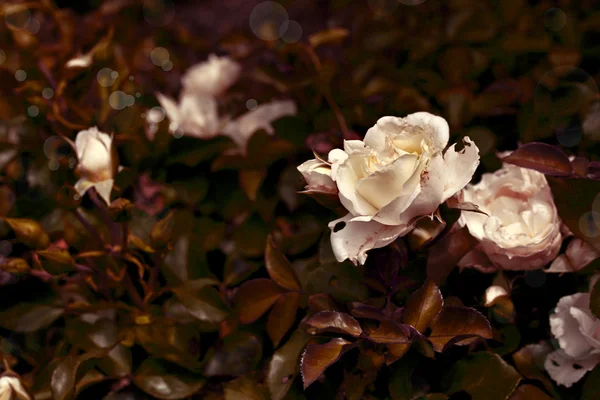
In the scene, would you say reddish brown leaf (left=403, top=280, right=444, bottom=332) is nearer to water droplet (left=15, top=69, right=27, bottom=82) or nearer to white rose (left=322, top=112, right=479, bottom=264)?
white rose (left=322, top=112, right=479, bottom=264)

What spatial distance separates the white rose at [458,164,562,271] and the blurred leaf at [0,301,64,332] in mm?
465

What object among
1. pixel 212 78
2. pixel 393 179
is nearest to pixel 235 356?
pixel 393 179

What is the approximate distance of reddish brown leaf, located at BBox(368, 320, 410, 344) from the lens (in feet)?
1.70

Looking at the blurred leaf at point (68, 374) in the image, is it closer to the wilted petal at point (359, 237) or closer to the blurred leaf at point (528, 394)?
the wilted petal at point (359, 237)

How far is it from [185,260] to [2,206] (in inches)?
11.1

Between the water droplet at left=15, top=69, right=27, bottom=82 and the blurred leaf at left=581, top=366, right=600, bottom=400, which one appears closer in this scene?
the blurred leaf at left=581, top=366, right=600, bottom=400

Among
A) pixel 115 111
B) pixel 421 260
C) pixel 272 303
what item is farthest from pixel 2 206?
pixel 421 260

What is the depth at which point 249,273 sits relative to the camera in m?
0.70

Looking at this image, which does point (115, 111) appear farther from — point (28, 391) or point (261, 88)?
point (28, 391)

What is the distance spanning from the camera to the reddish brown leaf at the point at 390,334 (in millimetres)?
519

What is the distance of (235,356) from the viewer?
65 centimetres

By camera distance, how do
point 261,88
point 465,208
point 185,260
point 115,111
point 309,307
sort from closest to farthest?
1. point 465,208
2. point 309,307
3. point 185,260
4. point 115,111
5. point 261,88

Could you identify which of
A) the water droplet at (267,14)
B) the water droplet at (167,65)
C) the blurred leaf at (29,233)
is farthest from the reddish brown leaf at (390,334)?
the water droplet at (267,14)

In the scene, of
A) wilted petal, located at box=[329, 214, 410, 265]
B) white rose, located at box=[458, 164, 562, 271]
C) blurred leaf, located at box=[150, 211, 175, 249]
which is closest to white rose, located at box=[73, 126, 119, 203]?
blurred leaf, located at box=[150, 211, 175, 249]
